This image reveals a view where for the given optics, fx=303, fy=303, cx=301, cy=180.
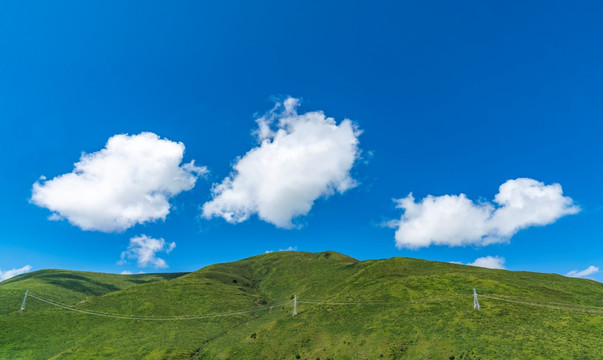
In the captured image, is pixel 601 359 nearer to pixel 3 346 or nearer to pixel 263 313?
pixel 263 313

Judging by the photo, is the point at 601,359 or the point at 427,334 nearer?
the point at 601,359

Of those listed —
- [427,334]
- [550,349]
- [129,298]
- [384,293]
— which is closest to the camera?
[550,349]

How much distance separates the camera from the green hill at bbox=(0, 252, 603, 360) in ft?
153

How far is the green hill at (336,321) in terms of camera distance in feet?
153

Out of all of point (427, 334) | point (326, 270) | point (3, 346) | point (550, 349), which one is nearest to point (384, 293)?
point (427, 334)

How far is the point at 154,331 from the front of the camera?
82438 millimetres

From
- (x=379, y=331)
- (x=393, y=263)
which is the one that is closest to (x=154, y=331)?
(x=379, y=331)

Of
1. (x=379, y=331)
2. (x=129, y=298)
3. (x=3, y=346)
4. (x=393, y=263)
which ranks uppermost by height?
(x=393, y=263)

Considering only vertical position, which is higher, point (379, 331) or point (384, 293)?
point (384, 293)

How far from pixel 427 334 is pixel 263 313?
2383 inches

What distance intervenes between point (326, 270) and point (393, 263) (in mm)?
41691

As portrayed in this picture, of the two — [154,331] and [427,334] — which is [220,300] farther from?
[427,334]

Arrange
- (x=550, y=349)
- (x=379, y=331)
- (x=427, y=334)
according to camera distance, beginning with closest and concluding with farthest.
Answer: (x=550, y=349)
(x=427, y=334)
(x=379, y=331)

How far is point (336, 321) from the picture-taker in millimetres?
69062
